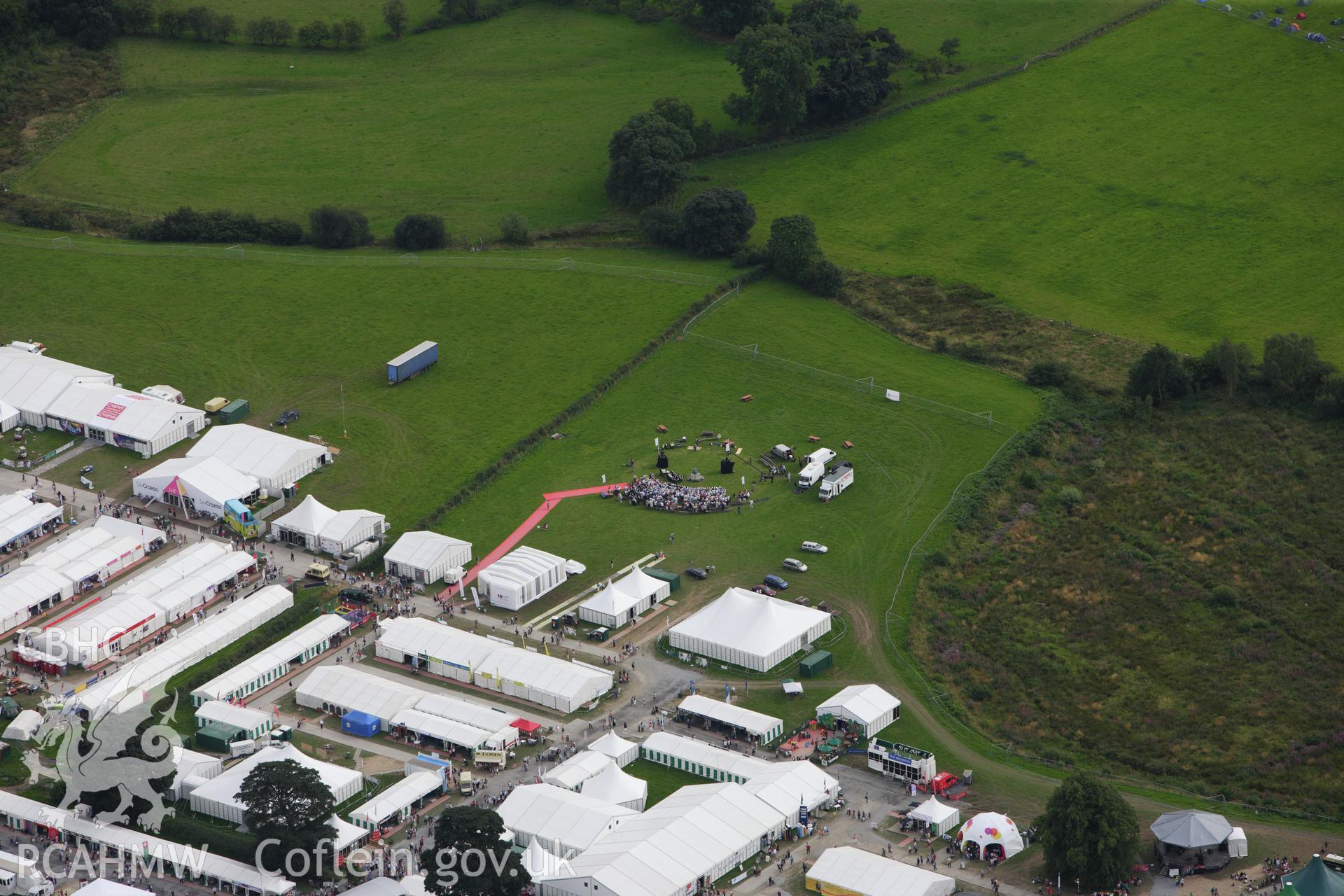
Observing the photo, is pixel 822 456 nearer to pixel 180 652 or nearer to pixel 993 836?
pixel 993 836

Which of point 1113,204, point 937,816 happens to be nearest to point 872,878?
point 937,816

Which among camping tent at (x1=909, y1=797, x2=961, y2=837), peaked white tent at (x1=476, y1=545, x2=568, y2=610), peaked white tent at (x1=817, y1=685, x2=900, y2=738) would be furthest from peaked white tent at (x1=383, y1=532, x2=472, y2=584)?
camping tent at (x1=909, y1=797, x2=961, y2=837)

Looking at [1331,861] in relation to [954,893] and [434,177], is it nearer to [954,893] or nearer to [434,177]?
[954,893]

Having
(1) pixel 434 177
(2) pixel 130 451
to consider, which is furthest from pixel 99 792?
(1) pixel 434 177

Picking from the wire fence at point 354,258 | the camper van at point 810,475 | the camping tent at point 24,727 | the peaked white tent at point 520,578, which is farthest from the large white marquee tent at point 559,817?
the wire fence at point 354,258

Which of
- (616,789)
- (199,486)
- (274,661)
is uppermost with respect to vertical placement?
(199,486)
